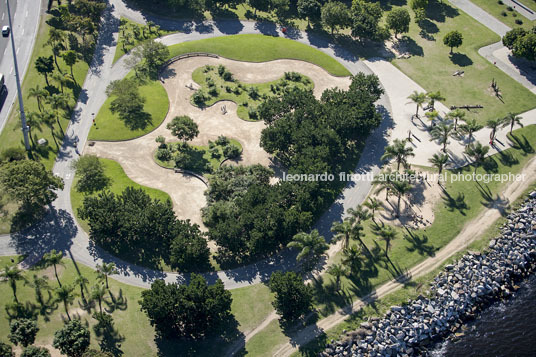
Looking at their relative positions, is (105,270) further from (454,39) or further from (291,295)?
(454,39)

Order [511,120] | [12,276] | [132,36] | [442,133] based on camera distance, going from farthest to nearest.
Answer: [132,36], [511,120], [442,133], [12,276]

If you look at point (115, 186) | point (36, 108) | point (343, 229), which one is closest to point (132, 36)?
point (36, 108)

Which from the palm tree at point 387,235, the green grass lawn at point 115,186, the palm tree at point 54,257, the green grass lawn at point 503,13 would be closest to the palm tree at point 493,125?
the palm tree at point 387,235

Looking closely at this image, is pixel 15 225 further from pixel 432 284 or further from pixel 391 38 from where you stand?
pixel 391 38

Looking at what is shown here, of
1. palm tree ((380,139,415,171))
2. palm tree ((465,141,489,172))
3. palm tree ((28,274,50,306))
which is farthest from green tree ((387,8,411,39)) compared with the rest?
palm tree ((28,274,50,306))

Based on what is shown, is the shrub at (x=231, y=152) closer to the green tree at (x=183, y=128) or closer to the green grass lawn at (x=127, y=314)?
the green tree at (x=183, y=128)

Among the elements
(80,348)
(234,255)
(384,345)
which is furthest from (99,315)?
(384,345)
